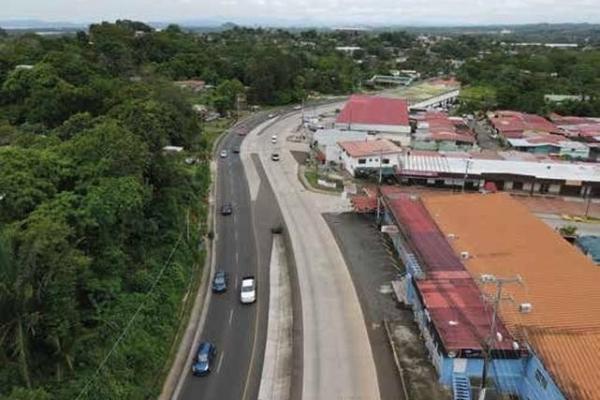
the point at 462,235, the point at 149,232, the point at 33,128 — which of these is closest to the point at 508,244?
the point at 462,235

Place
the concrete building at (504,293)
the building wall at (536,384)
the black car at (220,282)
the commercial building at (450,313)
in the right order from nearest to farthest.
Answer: the building wall at (536,384)
the concrete building at (504,293)
the commercial building at (450,313)
the black car at (220,282)

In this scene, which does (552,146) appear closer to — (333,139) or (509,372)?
(333,139)

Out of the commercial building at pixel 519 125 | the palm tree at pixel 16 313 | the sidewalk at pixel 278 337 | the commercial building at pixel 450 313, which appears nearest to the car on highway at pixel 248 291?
the sidewalk at pixel 278 337

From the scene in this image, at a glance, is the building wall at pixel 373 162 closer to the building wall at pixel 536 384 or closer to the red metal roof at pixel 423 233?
the red metal roof at pixel 423 233

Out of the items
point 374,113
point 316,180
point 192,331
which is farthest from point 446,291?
point 374,113

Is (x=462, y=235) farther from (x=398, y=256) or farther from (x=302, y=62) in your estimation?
(x=302, y=62)

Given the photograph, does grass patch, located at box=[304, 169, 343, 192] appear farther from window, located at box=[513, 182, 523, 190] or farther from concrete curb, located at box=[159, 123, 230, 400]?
window, located at box=[513, 182, 523, 190]
